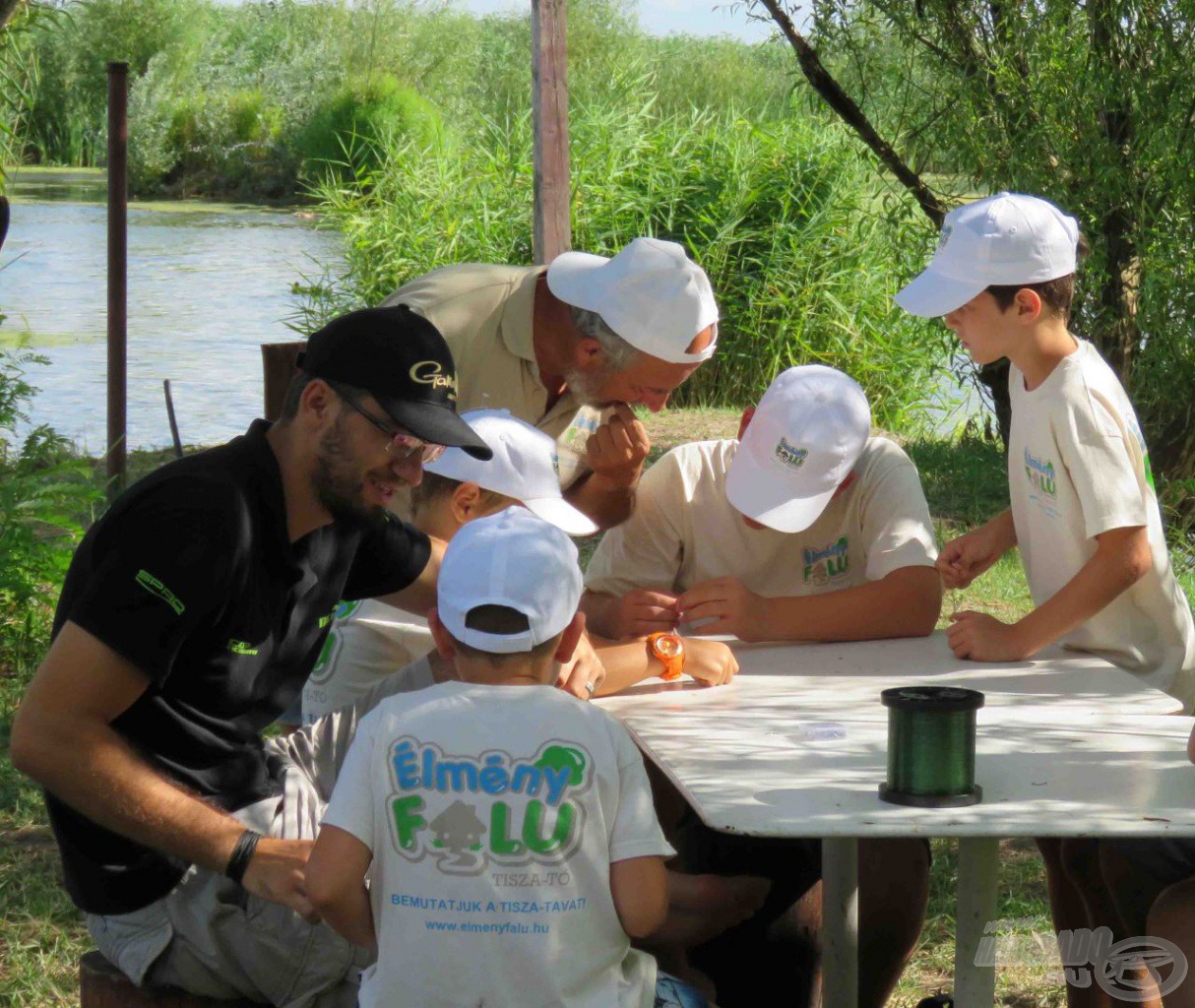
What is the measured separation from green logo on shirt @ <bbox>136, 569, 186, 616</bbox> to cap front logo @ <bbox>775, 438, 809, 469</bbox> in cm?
120

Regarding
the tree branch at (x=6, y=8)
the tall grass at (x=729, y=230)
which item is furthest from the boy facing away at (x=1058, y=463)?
the tall grass at (x=729, y=230)

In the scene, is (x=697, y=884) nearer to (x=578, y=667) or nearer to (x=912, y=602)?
(x=578, y=667)

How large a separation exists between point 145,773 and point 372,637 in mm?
891

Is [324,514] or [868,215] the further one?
[868,215]

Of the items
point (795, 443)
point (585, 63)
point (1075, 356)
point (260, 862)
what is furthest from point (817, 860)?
point (585, 63)

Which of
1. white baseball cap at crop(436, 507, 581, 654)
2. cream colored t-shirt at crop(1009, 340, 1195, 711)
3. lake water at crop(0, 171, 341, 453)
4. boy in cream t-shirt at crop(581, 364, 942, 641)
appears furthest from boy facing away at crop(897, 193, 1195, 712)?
lake water at crop(0, 171, 341, 453)

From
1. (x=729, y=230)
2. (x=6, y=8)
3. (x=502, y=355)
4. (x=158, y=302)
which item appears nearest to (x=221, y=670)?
(x=502, y=355)

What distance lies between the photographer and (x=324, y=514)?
7.96 feet

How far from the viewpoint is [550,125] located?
20.5ft

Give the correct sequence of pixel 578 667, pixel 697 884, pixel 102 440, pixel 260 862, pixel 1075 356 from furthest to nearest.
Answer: pixel 102 440, pixel 1075 356, pixel 578 667, pixel 697 884, pixel 260 862

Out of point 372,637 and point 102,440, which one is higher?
point 372,637

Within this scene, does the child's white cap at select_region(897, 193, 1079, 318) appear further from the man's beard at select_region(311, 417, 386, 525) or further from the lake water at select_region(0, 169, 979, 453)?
the lake water at select_region(0, 169, 979, 453)

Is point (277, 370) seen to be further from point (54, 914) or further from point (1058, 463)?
point (1058, 463)

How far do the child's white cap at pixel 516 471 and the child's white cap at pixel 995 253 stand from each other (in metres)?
0.71
